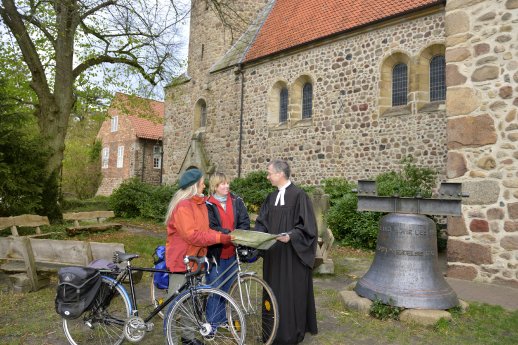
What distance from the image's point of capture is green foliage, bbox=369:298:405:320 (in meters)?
4.78

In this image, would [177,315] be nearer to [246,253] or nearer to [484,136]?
[246,253]

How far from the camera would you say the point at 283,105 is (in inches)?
634

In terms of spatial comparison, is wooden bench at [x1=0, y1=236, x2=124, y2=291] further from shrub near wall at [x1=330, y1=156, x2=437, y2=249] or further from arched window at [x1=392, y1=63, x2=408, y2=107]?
arched window at [x1=392, y1=63, x2=408, y2=107]

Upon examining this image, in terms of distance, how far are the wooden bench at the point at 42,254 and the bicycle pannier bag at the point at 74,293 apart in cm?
165

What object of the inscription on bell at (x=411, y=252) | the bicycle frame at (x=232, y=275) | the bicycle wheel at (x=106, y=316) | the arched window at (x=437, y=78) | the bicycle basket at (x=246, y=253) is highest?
the arched window at (x=437, y=78)

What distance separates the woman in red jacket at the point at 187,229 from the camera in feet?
12.4

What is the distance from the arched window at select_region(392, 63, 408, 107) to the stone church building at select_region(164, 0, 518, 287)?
44mm

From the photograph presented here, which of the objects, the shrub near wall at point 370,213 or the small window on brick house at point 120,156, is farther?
the small window on brick house at point 120,156

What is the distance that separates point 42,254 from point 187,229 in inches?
126

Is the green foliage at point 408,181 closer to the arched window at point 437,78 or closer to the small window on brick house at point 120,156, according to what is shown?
the arched window at point 437,78

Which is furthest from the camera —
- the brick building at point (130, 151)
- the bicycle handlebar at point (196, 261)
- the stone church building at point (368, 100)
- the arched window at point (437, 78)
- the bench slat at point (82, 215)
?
the brick building at point (130, 151)

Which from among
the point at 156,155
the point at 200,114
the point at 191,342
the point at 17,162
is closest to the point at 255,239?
the point at 191,342

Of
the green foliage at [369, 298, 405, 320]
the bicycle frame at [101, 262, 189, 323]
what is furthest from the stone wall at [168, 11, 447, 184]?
the bicycle frame at [101, 262, 189, 323]

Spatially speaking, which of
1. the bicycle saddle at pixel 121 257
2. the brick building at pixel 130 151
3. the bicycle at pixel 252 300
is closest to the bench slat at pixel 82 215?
the bicycle saddle at pixel 121 257
